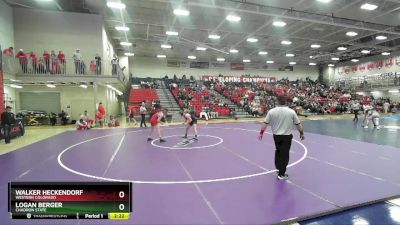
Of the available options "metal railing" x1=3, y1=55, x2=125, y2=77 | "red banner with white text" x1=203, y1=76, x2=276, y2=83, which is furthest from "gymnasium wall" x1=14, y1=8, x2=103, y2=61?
"red banner with white text" x1=203, y1=76, x2=276, y2=83

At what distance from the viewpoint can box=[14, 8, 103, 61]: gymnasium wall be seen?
17.4m

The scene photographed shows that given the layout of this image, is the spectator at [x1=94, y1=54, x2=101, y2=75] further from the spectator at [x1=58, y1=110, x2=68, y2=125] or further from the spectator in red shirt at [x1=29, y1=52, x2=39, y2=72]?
the spectator at [x1=58, y1=110, x2=68, y2=125]

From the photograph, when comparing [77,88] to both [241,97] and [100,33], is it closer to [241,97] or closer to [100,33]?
[100,33]

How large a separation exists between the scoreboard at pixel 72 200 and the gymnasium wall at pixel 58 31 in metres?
18.3

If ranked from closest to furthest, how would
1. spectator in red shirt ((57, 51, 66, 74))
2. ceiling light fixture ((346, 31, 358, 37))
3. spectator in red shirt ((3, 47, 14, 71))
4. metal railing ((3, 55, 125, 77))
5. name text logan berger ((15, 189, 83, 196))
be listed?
name text logan berger ((15, 189, 83, 196))
spectator in red shirt ((3, 47, 14, 71))
metal railing ((3, 55, 125, 77))
spectator in red shirt ((57, 51, 66, 74))
ceiling light fixture ((346, 31, 358, 37))

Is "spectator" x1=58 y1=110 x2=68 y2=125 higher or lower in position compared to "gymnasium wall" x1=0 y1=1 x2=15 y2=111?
lower

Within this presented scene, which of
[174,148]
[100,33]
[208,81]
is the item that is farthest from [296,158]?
[208,81]

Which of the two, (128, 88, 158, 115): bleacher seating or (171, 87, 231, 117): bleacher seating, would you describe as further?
(128, 88, 158, 115): bleacher seating

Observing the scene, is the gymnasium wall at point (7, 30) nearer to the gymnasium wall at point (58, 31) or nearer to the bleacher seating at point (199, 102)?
the gymnasium wall at point (58, 31)

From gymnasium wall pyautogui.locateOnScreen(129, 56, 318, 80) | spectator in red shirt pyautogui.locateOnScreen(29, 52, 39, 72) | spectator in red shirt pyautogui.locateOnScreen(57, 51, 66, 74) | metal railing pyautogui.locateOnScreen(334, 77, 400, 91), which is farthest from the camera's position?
gymnasium wall pyautogui.locateOnScreen(129, 56, 318, 80)

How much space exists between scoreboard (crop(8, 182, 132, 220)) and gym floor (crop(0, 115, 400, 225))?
1434mm

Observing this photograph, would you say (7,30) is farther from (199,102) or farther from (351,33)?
(351,33)

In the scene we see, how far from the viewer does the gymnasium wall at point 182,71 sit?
3481 centimetres

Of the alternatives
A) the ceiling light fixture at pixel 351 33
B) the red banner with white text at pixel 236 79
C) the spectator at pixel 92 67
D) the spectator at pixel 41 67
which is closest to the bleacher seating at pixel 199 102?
the spectator at pixel 92 67
